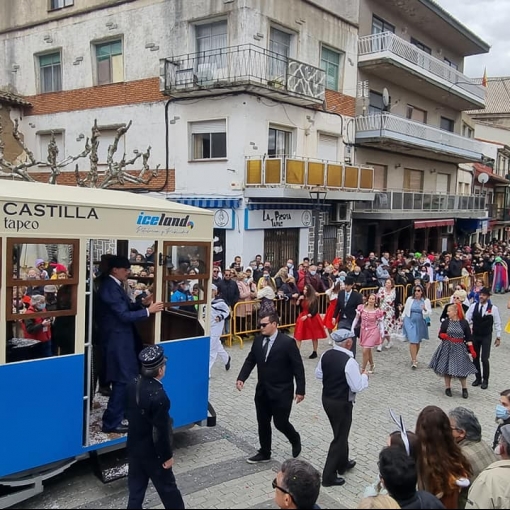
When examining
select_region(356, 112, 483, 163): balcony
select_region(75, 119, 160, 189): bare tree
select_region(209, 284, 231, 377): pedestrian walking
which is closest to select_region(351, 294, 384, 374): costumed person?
select_region(209, 284, 231, 377): pedestrian walking

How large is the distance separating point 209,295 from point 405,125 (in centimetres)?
1794

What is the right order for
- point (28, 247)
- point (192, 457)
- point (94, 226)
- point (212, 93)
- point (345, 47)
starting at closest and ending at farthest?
point (28, 247), point (94, 226), point (192, 457), point (212, 93), point (345, 47)

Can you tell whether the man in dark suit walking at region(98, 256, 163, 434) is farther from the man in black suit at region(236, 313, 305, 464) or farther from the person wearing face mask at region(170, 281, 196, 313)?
the man in black suit at region(236, 313, 305, 464)

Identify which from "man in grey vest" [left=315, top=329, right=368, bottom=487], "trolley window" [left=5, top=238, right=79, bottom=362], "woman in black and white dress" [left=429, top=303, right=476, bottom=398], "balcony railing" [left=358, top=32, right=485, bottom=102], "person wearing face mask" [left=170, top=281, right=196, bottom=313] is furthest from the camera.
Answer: "balcony railing" [left=358, top=32, right=485, bottom=102]

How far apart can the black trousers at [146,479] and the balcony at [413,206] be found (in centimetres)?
1776

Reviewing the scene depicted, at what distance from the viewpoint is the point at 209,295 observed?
6.53 m

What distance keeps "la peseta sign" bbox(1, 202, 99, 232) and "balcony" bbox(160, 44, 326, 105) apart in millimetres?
11578

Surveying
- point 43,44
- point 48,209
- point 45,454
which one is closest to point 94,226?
point 48,209

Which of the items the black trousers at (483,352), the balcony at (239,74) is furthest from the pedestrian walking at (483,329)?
the balcony at (239,74)

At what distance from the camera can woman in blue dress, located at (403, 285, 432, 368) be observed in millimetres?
10305

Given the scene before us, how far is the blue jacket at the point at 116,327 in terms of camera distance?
217 inches

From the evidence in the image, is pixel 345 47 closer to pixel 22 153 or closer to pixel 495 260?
pixel 495 260

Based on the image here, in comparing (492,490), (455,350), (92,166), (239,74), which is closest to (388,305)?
(455,350)

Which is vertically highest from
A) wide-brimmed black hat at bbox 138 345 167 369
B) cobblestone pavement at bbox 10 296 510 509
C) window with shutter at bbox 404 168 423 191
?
window with shutter at bbox 404 168 423 191
